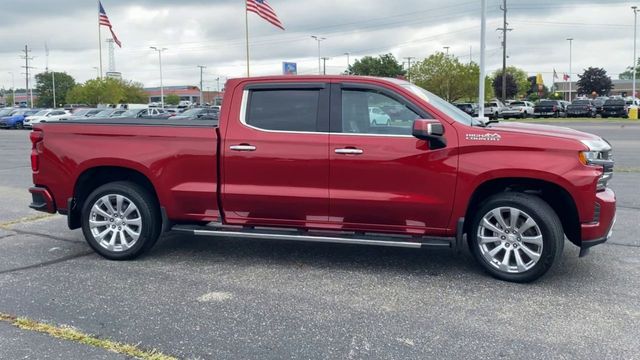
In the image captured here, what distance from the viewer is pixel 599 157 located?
5203 millimetres

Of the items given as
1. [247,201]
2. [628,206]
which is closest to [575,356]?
[247,201]

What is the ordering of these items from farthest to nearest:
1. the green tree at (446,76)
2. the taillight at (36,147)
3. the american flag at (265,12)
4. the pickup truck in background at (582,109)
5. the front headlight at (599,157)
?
the green tree at (446,76), the pickup truck in background at (582,109), the american flag at (265,12), the taillight at (36,147), the front headlight at (599,157)

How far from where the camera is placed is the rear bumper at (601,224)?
516 cm

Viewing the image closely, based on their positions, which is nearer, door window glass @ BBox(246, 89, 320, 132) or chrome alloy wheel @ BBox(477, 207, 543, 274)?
chrome alloy wheel @ BBox(477, 207, 543, 274)

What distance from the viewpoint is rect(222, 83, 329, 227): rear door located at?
5.62m

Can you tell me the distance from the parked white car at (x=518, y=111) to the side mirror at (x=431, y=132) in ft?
149

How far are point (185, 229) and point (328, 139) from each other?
Result: 5.73 feet

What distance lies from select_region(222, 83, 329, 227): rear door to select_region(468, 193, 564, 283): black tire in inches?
56.6

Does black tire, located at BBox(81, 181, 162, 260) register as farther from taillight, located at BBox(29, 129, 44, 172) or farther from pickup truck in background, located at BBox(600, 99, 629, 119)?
pickup truck in background, located at BBox(600, 99, 629, 119)

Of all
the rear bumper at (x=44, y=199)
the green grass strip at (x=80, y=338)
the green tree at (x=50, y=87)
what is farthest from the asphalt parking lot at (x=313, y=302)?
the green tree at (x=50, y=87)

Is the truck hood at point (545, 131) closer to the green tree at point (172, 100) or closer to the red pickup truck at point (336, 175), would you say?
the red pickup truck at point (336, 175)

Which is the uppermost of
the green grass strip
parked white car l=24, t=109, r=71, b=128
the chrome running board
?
parked white car l=24, t=109, r=71, b=128

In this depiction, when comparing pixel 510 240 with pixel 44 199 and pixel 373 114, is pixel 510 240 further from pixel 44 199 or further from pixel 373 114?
pixel 44 199

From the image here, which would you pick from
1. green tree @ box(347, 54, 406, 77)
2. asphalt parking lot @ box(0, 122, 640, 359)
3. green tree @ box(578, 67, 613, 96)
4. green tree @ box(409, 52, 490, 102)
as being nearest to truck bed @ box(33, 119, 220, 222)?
asphalt parking lot @ box(0, 122, 640, 359)
